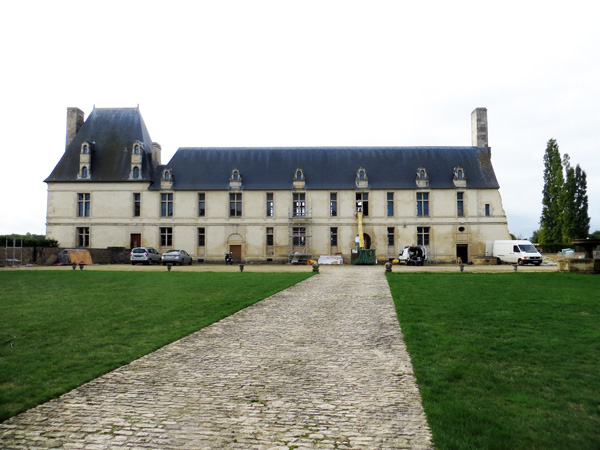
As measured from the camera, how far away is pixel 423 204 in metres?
39.9

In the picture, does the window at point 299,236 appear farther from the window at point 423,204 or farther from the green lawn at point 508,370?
the green lawn at point 508,370

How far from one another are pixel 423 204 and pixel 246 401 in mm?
37339

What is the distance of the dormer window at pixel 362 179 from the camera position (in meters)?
40.2

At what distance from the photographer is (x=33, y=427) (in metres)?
4.16

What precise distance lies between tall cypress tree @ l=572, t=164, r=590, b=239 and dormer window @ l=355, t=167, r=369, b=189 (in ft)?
84.4

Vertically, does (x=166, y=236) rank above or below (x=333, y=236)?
above

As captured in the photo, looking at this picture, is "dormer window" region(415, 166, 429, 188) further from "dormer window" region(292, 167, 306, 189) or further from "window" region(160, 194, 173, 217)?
"window" region(160, 194, 173, 217)

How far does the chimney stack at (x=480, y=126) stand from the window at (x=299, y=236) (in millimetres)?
19847

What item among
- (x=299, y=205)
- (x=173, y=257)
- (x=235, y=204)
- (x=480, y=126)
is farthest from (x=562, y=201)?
(x=173, y=257)

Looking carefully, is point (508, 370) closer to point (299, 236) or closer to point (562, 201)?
point (299, 236)

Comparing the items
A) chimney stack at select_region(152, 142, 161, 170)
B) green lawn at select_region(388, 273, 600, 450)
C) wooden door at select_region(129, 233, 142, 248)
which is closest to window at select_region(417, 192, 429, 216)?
chimney stack at select_region(152, 142, 161, 170)

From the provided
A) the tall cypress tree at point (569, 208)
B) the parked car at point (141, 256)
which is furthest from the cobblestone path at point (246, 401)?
the tall cypress tree at point (569, 208)

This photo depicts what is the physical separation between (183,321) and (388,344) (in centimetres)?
461

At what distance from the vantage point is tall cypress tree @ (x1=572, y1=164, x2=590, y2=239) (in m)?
48.2
